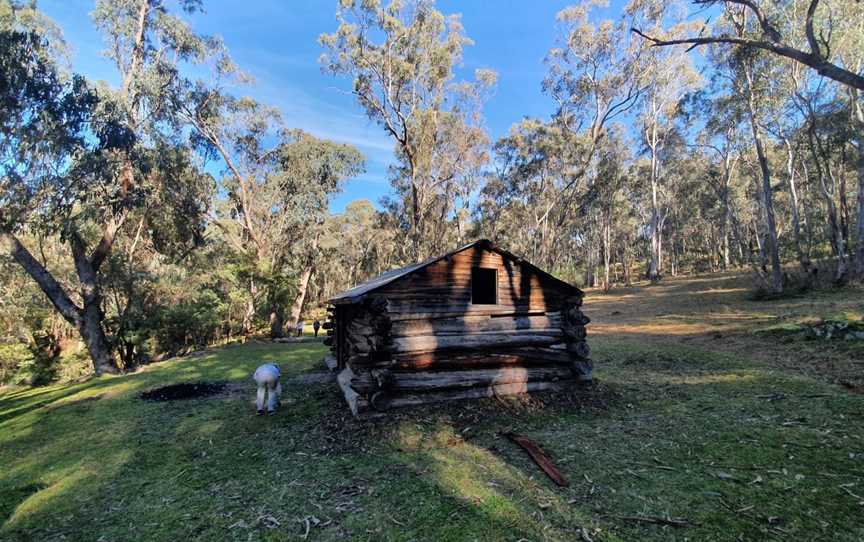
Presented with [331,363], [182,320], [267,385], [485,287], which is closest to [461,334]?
[485,287]

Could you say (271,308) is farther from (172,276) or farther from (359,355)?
(359,355)

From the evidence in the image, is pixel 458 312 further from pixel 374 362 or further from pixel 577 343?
pixel 577 343

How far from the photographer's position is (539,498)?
4.27 meters

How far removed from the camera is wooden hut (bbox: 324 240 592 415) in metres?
6.74

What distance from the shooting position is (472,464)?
5164 millimetres

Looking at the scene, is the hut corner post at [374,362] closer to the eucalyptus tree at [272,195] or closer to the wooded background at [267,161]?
the wooded background at [267,161]

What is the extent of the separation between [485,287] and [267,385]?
17.4ft

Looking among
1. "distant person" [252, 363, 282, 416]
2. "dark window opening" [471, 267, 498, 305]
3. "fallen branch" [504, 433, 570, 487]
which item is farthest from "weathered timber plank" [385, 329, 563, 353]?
"distant person" [252, 363, 282, 416]

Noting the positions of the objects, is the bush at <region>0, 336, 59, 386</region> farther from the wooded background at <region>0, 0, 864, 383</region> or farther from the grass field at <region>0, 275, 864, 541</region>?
the grass field at <region>0, 275, 864, 541</region>

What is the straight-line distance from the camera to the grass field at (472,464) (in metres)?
3.86

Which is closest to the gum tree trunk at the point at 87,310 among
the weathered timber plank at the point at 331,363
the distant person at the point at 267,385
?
the weathered timber plank at the point at 331,363

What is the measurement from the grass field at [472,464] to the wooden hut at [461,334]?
43 centimetres

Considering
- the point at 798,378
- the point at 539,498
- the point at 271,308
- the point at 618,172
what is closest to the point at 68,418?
the point at 539,498

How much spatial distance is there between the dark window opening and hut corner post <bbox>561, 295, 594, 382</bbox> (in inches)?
64.3
